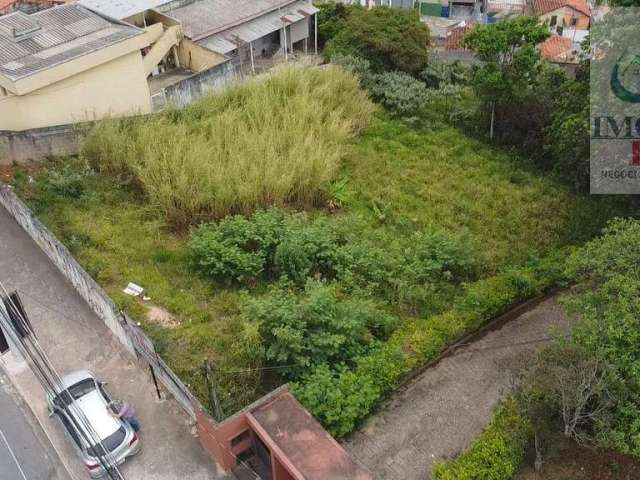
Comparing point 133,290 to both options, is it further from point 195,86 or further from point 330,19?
point 330,19

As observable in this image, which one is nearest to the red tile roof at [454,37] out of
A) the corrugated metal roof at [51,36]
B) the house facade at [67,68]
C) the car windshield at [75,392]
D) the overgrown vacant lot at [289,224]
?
the overgrown vacant lot at [289,224]

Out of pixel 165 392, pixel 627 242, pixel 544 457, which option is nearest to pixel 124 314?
pixel 165 392

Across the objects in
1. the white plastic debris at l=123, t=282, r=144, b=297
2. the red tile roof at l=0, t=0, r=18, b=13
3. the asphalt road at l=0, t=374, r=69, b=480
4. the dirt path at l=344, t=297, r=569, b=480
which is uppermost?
the red tile roof at l=0, t=0, r=18, b=13

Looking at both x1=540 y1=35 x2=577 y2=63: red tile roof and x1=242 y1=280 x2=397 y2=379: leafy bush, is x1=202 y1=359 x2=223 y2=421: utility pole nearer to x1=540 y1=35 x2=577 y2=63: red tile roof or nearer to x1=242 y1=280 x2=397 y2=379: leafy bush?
x1=242 y1=280 x2=397 y2=379: leafy bush

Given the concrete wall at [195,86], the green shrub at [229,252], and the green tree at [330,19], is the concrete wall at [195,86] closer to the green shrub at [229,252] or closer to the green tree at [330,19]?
the green shrub at [229,252]

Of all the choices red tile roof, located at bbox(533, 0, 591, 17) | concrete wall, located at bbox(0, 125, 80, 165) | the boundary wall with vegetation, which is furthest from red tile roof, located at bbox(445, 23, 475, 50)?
the boundary wall with vegetation
